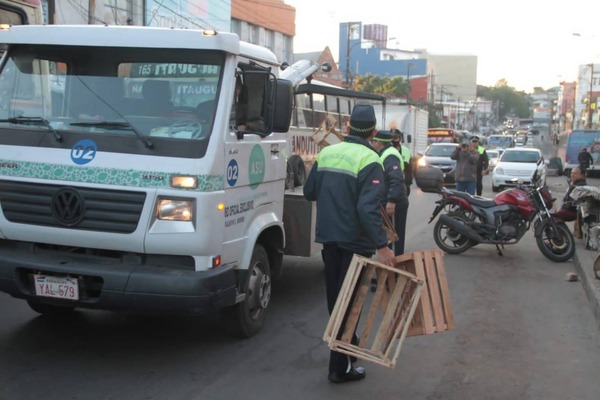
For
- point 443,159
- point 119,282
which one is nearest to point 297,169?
point 119,282

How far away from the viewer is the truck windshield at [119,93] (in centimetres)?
487

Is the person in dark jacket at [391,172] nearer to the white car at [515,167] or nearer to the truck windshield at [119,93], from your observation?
the truck windshield at [119,93]

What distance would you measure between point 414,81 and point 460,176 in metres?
77.9

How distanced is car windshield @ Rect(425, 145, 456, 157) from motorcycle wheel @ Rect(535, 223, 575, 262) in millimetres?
16344

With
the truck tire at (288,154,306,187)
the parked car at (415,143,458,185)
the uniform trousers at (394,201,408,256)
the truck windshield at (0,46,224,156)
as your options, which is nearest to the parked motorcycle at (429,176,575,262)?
the uniform trousers at (394,201,408,256)

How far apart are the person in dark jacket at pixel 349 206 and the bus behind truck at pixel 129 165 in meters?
0.78

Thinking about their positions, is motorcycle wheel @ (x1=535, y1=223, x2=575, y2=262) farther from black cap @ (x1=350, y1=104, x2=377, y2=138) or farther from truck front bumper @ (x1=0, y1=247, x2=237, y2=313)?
truck front bumper @ (x1=0, y1=247, x2=237, y2=313)

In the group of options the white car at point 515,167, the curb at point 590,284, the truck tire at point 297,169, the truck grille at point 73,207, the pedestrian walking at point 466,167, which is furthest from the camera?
the white car at point 515,167

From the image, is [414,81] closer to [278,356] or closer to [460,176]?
[460,176]

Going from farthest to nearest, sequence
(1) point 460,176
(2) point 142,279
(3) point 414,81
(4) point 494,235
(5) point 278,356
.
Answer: (3) point 414,81 < (1) point 460,176 < (4) point 494,235 < (5) point 278,356 < (2) point 142,279

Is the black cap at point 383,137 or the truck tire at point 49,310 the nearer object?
the truck tire at point 49,310

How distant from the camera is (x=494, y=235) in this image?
987 cm

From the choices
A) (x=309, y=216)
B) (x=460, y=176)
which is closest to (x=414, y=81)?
(x=460, y=176)

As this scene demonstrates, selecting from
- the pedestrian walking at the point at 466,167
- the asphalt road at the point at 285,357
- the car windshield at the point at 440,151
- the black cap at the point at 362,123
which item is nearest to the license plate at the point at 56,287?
the asphalt road at the point at 285,357
